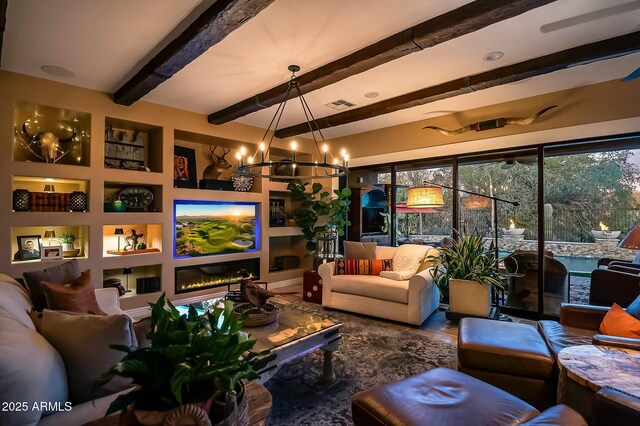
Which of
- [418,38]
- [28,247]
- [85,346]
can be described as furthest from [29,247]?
[418,38]

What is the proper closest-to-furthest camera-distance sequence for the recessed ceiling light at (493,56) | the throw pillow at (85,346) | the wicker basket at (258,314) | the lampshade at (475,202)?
the throw pillow at (85,346) → the wicker basket at (258,314) → the recessed ceiling light at (493,56) → the lampshade at (475,202)

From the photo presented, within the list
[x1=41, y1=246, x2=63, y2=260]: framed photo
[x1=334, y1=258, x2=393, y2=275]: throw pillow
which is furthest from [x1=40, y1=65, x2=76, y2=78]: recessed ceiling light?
[x1=334, y1=258, x2=393, y2=275]: throw pillow

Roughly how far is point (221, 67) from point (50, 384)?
9.69ft

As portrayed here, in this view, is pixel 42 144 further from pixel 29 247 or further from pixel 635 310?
pixel 635 310

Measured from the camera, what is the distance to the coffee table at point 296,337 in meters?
2.20

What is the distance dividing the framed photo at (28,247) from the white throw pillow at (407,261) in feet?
13.5

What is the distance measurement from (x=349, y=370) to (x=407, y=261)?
6.64ft

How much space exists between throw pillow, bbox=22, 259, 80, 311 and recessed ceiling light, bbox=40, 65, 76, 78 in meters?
2.15

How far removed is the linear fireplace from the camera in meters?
4.78

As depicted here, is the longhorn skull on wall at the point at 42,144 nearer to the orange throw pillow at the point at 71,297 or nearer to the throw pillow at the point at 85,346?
the orange throw pillow at the point at 71,297

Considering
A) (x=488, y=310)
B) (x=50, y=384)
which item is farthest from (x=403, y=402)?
(x=488, y=310)

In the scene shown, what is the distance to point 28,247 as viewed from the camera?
141 inches

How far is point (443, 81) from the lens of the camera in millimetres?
3633

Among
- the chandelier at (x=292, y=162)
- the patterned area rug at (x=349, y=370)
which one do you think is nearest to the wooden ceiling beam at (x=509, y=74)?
the chandelier at (x=292, y=162)
